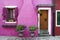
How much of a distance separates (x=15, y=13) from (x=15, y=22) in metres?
0.97

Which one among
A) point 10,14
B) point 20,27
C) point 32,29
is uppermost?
point 10,14

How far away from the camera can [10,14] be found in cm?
2044

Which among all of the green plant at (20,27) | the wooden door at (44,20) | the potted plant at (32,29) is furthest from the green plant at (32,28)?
the wooden door at (44,20)

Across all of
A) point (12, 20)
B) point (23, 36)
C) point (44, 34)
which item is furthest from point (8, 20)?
point (44, 34)

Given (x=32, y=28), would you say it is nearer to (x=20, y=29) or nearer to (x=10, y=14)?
(x=20, y=29)

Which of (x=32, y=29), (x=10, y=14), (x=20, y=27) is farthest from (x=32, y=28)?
(x=10, y=14)

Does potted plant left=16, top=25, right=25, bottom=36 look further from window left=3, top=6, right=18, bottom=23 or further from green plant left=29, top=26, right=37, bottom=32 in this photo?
window left=3, top=6, right=18, bottom=23

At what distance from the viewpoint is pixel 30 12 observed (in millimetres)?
19219

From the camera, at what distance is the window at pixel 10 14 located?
19844mm

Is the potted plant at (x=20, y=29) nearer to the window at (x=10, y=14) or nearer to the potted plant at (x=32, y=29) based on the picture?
the potted plant at (x=32, y=29)

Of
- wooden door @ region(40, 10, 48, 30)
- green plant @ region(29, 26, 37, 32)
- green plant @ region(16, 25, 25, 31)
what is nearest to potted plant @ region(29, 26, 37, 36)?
green plant @ region(29, 26, 37, 32)

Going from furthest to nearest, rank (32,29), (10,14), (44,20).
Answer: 1. (44,20)
2. (10,14)
3. (32,29)

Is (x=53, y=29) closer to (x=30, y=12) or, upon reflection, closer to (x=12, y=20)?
(x=30, y=12)

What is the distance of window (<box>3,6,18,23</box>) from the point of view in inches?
781
